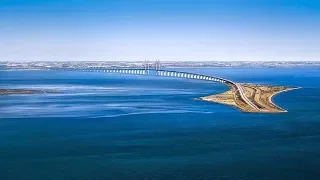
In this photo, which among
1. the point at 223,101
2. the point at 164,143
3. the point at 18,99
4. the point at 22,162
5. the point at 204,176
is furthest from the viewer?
the point at 18,99

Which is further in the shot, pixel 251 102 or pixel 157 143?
pixel 251 102

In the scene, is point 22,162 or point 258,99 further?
point 258,99

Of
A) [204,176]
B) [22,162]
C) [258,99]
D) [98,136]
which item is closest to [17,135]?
[98,136]

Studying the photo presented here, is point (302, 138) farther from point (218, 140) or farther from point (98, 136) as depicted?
point (98, 136)

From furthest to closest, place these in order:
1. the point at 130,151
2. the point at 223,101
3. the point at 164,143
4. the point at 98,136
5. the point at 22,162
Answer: the point at 223,101, the point at 98,136, the point at 164,143, the point at 130,151, the point at 22,162

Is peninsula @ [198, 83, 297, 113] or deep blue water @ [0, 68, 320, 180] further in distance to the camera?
peninsula @ [198, 83, 297, 113]

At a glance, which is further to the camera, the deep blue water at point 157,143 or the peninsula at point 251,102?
the peninsula at point 251,102
